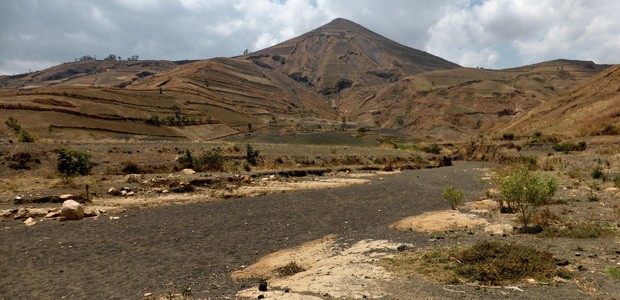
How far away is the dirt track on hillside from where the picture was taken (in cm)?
1018

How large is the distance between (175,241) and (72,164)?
695 inches

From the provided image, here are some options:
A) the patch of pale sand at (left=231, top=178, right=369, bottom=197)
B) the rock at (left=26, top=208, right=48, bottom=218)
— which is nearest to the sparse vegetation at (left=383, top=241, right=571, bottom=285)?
the rock at (left=26, top=208, right=48, bottom=218)

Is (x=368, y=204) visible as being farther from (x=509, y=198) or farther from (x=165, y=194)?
(x=165, y=194)

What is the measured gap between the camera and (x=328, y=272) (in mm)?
9508

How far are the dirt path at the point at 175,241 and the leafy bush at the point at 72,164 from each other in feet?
35.4

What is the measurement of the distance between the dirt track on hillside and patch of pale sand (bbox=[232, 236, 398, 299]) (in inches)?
30.1

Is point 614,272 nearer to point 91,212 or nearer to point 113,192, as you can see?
point 91,212

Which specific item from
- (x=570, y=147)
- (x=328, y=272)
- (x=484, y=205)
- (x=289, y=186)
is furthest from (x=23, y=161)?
(x=570, y=147)

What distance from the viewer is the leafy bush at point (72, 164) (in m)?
27.8

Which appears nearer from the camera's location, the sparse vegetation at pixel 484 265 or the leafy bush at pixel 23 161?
the sparse vegetation at pixel 484 265

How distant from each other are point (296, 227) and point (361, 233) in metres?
3.33

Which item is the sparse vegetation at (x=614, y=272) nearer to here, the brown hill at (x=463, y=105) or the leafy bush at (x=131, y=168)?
the leafy bush at (x=131, y=168)

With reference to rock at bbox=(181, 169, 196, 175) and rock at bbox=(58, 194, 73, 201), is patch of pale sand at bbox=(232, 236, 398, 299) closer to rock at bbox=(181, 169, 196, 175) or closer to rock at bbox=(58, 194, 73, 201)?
rock at bbox=(58, 194, 73, 201)

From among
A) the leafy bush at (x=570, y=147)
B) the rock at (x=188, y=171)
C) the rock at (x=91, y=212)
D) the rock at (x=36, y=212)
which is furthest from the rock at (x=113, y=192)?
the leafy bush at (x=570, y=147)
